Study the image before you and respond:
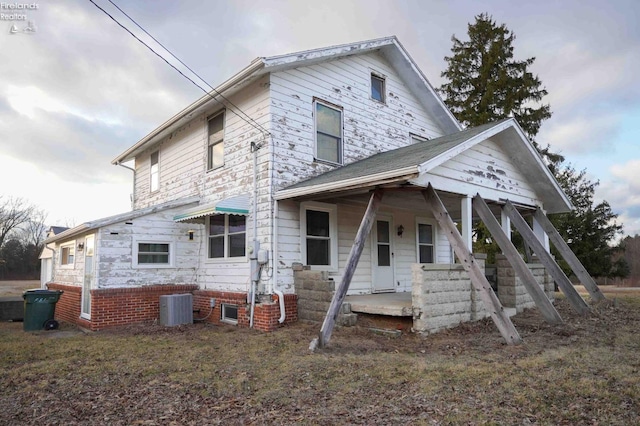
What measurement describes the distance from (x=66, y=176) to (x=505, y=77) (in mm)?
25429

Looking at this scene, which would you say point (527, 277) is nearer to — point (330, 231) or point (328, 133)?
point (330, 231)

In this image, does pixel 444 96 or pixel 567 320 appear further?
pixel 444 96

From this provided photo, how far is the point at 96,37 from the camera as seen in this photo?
Result: 8.55 meters

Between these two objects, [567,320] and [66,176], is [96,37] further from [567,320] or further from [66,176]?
[66,176]

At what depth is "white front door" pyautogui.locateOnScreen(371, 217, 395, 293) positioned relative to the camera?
11148 mm

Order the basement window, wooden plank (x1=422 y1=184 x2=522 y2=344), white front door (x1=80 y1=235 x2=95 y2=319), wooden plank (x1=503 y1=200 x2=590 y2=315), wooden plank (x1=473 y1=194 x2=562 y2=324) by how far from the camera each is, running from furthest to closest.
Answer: white front door (x1=80 y1=235 x2=95 y2=319), the basement window, wooden plank (x1=503 y1=200 x2=590 y2=315), wooden plank (x1=473 y1=194 x2=562 y2=324), wooden plank (x1=422 y1=184 x2=522 y2=344)

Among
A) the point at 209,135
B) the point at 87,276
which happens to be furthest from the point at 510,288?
the point at 87,276

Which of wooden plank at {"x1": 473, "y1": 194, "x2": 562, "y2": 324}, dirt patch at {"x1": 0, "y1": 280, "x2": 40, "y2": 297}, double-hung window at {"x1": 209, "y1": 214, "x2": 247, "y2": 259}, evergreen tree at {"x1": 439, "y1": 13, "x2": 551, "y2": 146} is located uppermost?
evergreen tree at {"x1": 439, "y1": 13, "x2": 551, "y2": 146}

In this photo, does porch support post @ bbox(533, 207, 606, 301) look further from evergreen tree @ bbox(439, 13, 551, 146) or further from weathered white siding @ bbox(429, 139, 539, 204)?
evergreen tree @ bbox(439, 13, 551, 146)

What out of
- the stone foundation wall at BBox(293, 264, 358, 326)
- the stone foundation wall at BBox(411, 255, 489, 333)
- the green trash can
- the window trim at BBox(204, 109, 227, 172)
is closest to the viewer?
the stone foundation wall at BBox(411, 255, 489, 333)

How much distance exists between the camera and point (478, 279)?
6852mm

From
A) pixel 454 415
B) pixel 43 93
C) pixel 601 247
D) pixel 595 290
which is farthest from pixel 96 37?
pixel 601 247

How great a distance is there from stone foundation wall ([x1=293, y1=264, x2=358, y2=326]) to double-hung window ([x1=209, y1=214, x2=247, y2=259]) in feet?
4.99

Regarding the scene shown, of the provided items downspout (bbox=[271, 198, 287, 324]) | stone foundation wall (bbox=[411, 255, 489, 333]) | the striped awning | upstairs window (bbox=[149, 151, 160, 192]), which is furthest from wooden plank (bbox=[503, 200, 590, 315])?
upstairs window (bbox=[149, 151, 160, 192])
